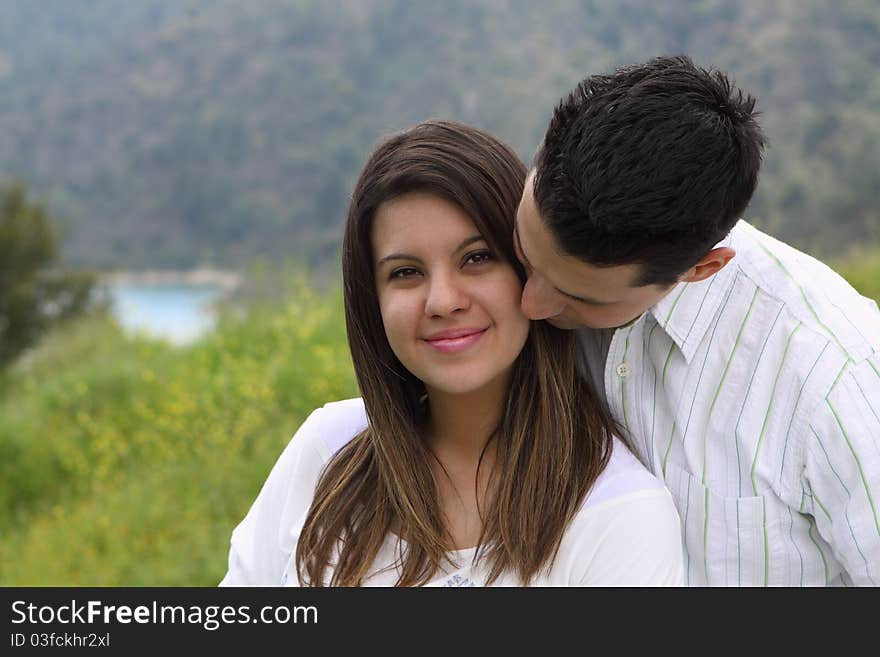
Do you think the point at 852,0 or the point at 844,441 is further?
the point at 852,0

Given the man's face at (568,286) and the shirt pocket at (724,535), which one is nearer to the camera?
the man's face at (568,286)

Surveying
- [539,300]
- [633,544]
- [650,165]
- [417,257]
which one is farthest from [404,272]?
[633,544]

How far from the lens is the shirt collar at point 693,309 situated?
1.93 meters

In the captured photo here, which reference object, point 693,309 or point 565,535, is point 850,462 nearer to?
point 693,309

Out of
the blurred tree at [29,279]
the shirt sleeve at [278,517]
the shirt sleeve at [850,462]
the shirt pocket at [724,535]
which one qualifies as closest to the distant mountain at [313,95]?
the blurred tree at [29,279]

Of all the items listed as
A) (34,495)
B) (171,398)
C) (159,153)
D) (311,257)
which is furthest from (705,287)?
(159,153)

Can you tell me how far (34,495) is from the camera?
605 centimetres

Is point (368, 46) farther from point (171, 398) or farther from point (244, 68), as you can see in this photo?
point (171, 398)

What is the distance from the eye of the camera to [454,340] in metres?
1.91

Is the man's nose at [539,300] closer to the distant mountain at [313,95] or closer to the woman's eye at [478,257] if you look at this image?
the woman's eye at [478,257]

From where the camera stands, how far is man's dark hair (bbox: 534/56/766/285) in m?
1.61

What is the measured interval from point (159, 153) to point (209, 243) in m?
5.67

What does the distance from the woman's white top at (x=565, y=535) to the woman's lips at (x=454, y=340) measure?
1.17 feet
